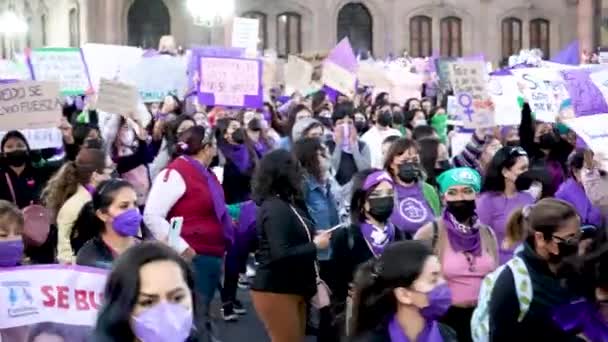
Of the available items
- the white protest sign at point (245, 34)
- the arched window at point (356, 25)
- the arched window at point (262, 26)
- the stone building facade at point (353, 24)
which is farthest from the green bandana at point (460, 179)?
the arched window at point (356, 25)

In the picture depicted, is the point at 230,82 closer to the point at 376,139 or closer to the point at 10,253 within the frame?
the point at 376,139

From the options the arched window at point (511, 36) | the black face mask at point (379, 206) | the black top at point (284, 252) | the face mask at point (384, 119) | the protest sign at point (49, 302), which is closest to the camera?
the protest sign at point (49, 302)

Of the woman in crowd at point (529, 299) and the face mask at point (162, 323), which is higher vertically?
the face mask at point (162, 323)

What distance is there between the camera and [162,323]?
3318 millimetres

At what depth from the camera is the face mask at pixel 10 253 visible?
211 inches

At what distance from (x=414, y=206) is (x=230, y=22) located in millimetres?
28965

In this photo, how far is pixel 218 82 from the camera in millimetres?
12688

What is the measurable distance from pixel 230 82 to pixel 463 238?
7.25 meters

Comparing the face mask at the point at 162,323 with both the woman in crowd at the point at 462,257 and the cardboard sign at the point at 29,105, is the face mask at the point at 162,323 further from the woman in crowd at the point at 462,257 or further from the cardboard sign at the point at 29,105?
the cardboard sign at the point at 29,105

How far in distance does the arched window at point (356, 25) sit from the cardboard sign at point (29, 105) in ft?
93.6

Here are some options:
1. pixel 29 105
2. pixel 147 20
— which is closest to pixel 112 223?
pixel 29 105

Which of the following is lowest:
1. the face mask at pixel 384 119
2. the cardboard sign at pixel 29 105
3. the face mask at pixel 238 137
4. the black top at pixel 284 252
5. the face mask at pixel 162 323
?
the black top at pixel 284 252

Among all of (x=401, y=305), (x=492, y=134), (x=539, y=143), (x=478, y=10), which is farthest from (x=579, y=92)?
(x=478, y=10)

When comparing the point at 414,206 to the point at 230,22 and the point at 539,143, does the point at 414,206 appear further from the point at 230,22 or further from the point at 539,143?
the point at 230,22
